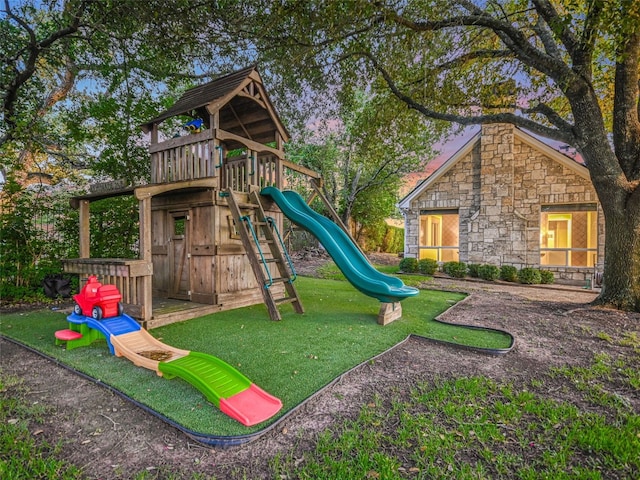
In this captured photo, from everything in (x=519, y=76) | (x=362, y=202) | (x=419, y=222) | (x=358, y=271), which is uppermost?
(x=519, y=76)

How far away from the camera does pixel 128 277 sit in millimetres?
4781

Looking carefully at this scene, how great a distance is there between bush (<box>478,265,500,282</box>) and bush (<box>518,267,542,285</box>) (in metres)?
0.79

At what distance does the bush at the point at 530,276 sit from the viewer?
424 inches

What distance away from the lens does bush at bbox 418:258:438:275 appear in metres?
12.6

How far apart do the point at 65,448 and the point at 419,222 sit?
524 inches

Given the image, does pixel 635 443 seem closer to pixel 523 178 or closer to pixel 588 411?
pixel 588 411

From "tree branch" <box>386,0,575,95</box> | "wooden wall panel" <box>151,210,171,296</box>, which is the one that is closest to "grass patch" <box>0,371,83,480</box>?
"wooden wall panel" <box>151,210,171,296</box>

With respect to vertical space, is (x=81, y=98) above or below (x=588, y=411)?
above

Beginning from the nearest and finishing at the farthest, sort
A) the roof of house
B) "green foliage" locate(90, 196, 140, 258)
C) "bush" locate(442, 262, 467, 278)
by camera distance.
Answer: "green foliage" locate(90, 196, 140, 258) → the roof of house → "bush" locate(442, 262, 467, 278)

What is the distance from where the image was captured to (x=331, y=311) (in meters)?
6.21

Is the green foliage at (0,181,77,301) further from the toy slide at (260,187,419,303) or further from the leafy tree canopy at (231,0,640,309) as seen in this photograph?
the leafy tree canopy at (231,0,640,309)

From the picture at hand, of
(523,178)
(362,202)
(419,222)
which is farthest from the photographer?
(362,202)

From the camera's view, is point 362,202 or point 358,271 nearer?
point 358,271

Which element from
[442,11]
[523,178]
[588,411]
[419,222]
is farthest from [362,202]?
[588,411]
